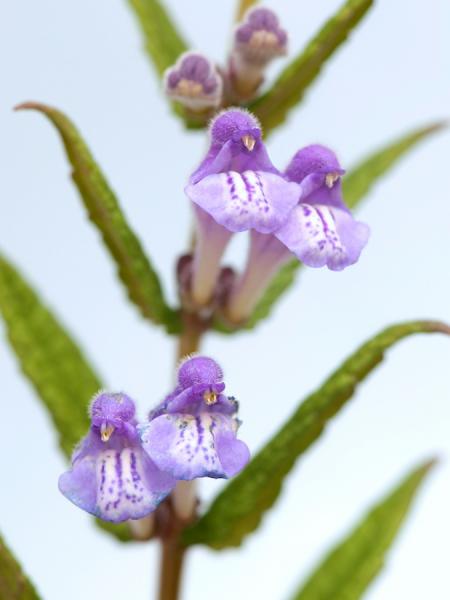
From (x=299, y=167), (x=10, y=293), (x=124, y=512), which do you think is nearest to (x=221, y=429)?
(x=124, y=512)

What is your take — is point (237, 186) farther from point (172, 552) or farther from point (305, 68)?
point (172, 552)

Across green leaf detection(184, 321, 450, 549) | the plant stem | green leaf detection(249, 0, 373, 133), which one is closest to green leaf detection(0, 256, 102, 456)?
the plant stem

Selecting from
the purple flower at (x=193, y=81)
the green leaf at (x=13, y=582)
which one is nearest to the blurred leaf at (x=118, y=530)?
the green leaf at (x=13, y=582)

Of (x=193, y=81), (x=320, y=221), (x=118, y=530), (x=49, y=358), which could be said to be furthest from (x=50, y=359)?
(x=320, y=221)

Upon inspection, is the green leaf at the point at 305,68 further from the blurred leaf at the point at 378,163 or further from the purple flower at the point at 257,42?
the blurred leaf at the point at 378,163

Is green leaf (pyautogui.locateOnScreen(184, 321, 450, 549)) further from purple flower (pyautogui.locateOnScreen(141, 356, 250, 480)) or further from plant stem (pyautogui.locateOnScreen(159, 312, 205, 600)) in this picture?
A: purple flower (pyautogui.locateOnScreen(141, 356, 250, 480))

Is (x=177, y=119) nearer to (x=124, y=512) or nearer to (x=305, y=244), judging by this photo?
(x=305, y=244)

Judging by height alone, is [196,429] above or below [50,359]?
below
